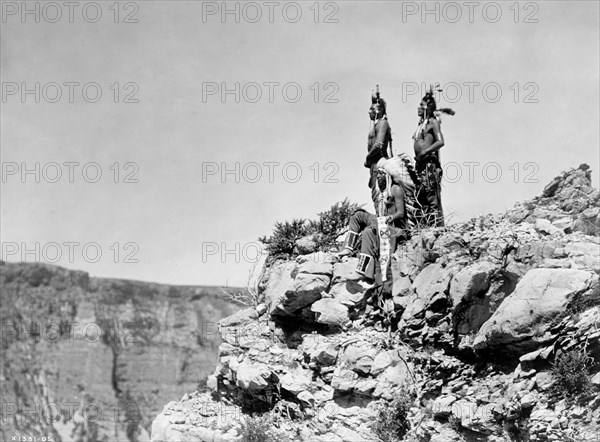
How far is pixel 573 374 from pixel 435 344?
2.31 meters

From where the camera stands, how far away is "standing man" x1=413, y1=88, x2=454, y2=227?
43.9 ft

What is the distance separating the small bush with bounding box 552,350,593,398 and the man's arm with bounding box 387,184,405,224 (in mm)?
3928

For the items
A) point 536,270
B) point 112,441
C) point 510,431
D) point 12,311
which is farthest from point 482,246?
point 12,311

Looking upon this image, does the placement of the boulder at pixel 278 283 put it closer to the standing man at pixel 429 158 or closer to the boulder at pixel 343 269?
the boulder at pixel 343 269

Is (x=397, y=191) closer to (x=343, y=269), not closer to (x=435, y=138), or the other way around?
(x=435, y=138)

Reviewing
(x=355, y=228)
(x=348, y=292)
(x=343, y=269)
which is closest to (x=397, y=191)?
(x=355, y=228)

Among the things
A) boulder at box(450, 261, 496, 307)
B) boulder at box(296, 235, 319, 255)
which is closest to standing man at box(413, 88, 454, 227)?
boulder at box(296, 235, 319, 255)

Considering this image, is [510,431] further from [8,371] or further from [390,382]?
[8,371]

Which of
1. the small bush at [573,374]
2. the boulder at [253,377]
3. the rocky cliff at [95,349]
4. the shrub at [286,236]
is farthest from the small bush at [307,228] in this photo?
the rocky cliff at [95,349]

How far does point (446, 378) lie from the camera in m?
11.1

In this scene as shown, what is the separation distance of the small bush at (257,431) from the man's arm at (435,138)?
4.85 m

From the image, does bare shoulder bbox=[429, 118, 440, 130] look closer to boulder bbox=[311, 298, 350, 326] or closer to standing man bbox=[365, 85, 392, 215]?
standing man bbox=[365, 85, 392, 215]

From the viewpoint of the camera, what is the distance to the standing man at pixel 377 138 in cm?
1377

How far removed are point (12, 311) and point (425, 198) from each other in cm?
6872
